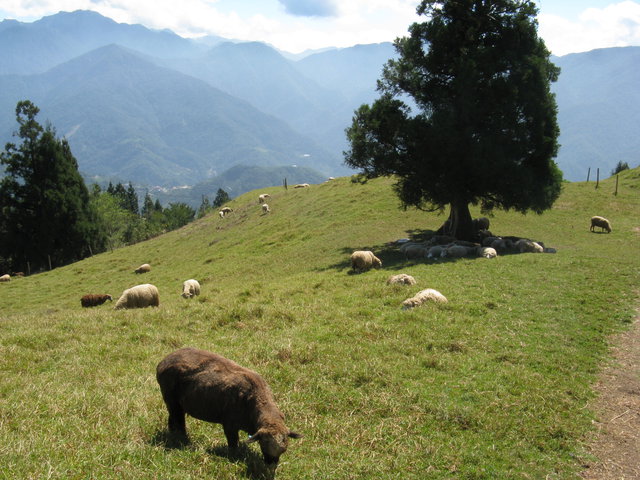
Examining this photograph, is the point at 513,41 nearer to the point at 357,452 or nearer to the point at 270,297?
the point at 270,297

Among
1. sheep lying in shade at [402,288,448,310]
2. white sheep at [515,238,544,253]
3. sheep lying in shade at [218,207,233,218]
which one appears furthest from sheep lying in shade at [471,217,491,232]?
sheep lying in shade at [218,207,233,218]

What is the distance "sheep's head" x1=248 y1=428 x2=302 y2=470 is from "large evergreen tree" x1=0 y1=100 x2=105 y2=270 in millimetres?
60083

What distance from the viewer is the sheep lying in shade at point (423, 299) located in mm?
14413

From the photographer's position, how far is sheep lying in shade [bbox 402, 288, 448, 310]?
14.4 meters

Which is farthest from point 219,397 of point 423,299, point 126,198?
point 126,198

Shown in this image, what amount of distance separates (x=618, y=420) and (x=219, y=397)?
25.2 ft

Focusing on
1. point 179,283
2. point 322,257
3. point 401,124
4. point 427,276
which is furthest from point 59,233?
point 427,276

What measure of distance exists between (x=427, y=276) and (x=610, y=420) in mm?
11417

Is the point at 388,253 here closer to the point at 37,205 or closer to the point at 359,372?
the point at 359,372

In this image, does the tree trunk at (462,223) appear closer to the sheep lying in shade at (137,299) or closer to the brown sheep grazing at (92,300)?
the sheep lying in shade at (137,299)

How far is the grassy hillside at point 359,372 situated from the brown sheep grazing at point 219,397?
0.44 m

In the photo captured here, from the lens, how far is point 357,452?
6.98m

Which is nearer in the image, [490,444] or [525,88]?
[490,444]

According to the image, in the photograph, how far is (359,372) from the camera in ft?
31.0
